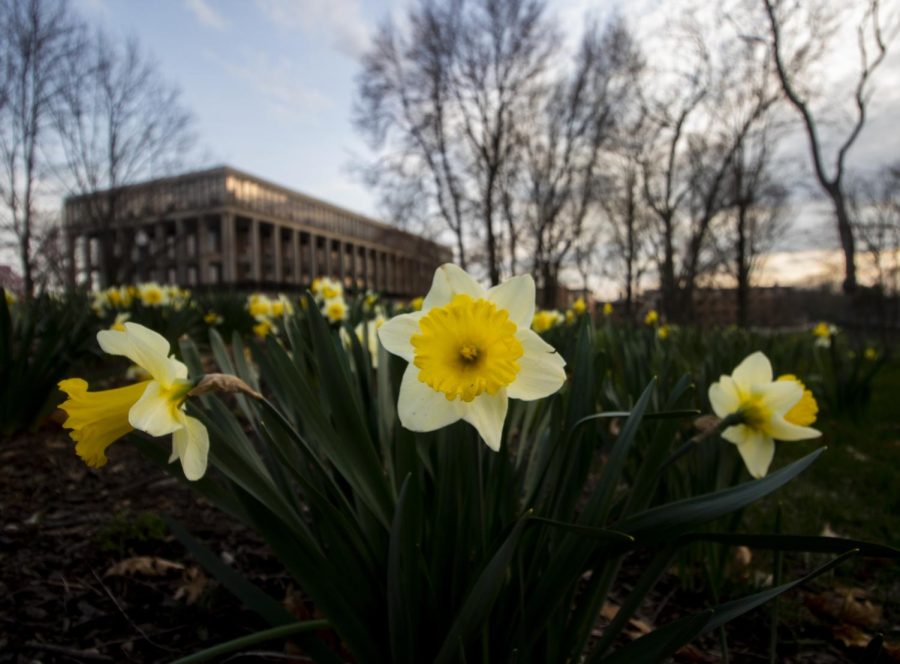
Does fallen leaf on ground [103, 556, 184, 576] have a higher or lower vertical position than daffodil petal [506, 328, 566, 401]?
lower

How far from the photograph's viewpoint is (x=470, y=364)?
→ 29.1 inches

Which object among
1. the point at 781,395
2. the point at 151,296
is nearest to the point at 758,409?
the point at 781,395

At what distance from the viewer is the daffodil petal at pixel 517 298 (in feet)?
2.57

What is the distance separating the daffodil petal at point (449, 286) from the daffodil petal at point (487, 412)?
6.1 inches

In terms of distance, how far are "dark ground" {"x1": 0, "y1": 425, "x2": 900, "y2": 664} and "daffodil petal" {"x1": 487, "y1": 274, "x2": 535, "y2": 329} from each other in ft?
2.70

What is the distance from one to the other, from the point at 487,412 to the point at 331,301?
3228 mm

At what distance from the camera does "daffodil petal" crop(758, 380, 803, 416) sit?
1.05 metres

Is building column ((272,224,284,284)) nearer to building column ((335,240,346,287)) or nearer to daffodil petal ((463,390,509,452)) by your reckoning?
building column ((335,240,346,287))

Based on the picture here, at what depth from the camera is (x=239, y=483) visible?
0.78 meters

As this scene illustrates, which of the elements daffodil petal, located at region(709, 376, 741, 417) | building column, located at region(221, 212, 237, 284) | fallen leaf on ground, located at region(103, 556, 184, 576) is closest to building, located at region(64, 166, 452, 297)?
building column, located at region(221, 212, 237, 284)

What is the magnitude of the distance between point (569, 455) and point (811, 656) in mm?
939

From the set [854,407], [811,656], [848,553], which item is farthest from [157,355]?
[854,407]

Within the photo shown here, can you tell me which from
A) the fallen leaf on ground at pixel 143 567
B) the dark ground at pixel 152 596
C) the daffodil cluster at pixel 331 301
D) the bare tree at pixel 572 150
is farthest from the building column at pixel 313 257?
the fallen leaf on ground at pixel 143 567

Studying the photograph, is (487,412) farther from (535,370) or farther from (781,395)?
(781,395)
